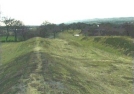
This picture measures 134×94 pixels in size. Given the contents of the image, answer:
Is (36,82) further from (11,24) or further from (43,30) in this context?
(11,24)

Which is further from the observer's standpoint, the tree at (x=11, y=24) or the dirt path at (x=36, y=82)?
the tree at (x=11, y=24)

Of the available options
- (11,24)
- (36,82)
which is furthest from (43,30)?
(36,82)

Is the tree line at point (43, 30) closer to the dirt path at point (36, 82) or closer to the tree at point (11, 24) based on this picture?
the tree at point (11, 24)

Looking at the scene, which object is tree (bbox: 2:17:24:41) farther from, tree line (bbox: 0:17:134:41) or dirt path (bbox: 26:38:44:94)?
dirt path (bbox: 26:38:44:94)

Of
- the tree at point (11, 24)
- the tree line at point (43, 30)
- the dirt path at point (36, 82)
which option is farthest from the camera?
the tree at point (11, 24)

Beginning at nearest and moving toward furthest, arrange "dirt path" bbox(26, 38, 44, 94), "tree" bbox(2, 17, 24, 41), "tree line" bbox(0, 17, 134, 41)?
"dirt path" bbox(26, 38, 44, 94) < "tree line" bbox(0, 17, 134, 41) < "tree" bbox(2, 17, 24, 41)

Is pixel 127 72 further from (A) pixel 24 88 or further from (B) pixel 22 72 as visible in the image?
(A) pixel 24 88

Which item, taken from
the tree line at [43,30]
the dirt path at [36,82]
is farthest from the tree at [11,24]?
the dirt path at [36,82]

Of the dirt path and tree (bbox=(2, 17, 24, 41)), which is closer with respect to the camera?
the dirt path

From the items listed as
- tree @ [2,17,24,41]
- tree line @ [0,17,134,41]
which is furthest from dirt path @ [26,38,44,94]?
tree @ [2,17,24,41]

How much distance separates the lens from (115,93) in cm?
1091

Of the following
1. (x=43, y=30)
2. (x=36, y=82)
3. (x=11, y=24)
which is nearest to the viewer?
(x=36, y=82)

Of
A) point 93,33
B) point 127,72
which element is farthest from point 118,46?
point 93,33

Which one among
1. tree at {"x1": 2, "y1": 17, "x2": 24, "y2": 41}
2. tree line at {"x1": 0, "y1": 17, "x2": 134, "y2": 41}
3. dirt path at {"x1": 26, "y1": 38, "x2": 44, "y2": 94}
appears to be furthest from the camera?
A: tree at {"x1": 2, "y1": 17, "x2": 24, "y2": 41}
